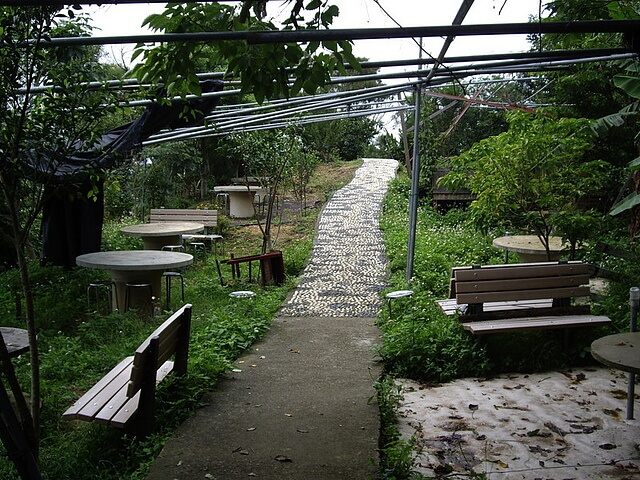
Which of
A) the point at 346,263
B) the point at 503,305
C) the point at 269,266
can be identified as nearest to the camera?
the point at 503,305

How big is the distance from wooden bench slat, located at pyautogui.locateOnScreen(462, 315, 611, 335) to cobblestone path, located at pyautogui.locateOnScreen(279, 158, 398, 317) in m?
2.37

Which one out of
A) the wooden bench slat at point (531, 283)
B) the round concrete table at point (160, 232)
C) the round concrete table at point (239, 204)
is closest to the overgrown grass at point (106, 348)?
the round concrete table at point (160, 232)

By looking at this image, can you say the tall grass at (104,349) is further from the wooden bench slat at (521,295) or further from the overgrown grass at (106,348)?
the wooden bench slat at (521,295)

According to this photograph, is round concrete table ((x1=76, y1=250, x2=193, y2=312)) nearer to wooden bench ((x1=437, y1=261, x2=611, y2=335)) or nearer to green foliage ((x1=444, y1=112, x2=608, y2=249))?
wooden bench ((x1=437, y1=261, x2=611, y2=335))

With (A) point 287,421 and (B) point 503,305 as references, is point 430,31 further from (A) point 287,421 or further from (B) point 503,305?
(B) point 503,305

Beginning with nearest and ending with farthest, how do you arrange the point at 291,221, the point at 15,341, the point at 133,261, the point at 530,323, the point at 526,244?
the point at 15,341 → the point at 530,323 → the point at 133,261 → the point at 526,244 → the point at 291,221

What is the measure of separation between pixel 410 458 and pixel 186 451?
1495 mm

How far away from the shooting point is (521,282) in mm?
6621

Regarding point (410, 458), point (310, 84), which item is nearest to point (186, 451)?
point (410, 458)

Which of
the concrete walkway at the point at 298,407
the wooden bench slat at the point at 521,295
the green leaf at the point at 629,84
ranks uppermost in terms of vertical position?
the green leaf at the point at 629,84

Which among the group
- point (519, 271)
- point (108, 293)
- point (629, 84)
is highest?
point (629, 84)

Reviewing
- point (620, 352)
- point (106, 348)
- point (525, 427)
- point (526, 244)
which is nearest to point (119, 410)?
point (106, 348)

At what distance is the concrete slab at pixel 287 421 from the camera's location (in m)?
3.92

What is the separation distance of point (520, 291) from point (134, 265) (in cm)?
468
